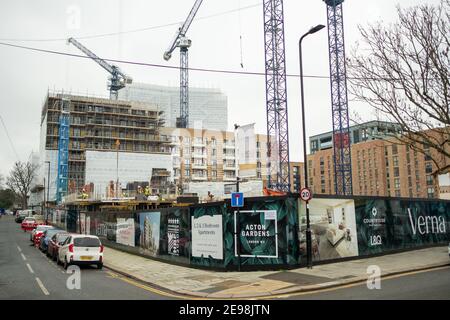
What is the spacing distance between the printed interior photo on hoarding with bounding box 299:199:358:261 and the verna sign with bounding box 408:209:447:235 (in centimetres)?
509

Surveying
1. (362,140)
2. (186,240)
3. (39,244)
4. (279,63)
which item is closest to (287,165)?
(279,63)

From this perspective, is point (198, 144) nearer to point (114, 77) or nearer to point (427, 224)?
point (114, 77)

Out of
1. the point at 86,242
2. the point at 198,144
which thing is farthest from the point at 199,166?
the point at 86,242

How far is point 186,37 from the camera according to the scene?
10781 cm

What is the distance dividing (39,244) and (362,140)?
386 ft

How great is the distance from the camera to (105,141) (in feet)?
322

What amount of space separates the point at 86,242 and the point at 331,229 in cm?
1093

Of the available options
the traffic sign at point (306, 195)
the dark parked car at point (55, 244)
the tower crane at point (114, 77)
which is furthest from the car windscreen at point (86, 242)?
the tower crane at point (114, 77)

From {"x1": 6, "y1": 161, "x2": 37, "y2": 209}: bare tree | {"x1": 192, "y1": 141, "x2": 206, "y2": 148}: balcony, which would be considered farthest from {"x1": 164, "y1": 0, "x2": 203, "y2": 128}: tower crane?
{"x1": 6, "y1": 161, "x2": 37, "y2": 209}: bare tree

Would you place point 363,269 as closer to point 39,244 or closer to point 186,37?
point 39,244

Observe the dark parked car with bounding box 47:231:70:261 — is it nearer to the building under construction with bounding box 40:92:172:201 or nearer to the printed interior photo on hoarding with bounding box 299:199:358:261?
the printed interior photo on hoarding with bounding box 299:199:358:261

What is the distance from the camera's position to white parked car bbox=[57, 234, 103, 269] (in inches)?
690

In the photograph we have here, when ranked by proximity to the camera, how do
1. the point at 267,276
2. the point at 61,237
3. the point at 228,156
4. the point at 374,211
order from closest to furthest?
the point at 267,276, the point at 374,211, the point at 61,237, the point at 228,156

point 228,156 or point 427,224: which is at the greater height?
point 228,156
